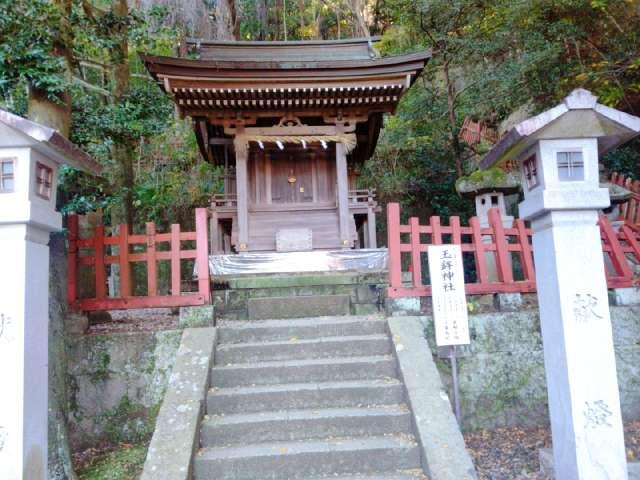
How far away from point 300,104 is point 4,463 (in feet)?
23.4

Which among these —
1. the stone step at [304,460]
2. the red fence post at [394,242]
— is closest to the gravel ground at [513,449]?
the stone step at [304,460]

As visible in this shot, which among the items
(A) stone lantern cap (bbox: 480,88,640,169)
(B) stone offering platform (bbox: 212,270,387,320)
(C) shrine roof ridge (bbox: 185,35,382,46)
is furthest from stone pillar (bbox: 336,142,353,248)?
(A) stone lantern cap (bbox: 480,88,640,169)

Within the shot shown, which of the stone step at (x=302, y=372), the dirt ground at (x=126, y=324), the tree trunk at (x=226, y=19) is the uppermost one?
the tree trunk at (x=226, y=19)

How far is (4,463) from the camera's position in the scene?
2.83 meters

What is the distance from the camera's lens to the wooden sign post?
4.48m

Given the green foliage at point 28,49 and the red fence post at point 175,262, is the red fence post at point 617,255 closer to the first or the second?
the red fence post at point 175,262

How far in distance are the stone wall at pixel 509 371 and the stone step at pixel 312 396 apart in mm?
945

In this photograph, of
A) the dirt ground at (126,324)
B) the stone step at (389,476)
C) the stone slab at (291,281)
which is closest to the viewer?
the stone step at (389,476)

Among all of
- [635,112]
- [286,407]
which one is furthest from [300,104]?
[635,112]

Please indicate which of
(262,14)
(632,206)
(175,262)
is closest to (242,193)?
(175,262)

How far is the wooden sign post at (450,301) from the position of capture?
4.48 meters

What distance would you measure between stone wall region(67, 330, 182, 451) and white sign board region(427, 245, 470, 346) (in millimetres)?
2717

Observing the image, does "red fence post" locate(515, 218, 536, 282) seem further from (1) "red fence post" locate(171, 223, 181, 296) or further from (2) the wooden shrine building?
(1) "red fence post" locate(171, 223, 181, 296)

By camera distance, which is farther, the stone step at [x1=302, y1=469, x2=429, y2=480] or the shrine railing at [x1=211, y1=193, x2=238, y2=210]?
the shrine railing at [x1=211, y1=193, x2=238, y2=210]
